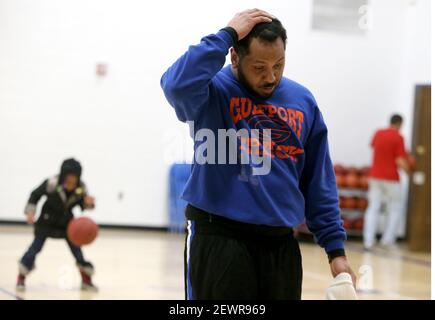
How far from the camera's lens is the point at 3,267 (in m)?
8.73

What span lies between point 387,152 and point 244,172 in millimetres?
10046

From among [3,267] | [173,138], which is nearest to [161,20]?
[173,138]

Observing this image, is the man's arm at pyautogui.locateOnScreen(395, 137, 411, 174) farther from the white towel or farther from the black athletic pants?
the white towel

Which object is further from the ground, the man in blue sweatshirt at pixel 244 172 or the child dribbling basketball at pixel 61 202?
the man in blue sweatshirt at pixel 244 172

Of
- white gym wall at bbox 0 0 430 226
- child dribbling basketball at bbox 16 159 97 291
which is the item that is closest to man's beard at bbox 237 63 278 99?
child dribbling basketball at bbox 16 159 97 291

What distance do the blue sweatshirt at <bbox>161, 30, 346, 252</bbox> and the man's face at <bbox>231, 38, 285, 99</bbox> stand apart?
0.05 metres

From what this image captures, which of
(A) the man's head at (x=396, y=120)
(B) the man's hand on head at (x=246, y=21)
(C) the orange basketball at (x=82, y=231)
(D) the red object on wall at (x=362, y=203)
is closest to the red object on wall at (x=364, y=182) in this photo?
(D) the red object on wall at (x=362, y=203)

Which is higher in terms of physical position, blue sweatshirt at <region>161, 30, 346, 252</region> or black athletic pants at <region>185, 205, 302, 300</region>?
blue sweatshirt at <region>161, 30, 346, 252</region>

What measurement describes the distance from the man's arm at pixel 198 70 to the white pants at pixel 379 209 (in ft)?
33.3

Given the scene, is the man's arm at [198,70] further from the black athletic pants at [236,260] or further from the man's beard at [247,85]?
the black athletic pants at [236,260]

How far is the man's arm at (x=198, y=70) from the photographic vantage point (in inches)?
112

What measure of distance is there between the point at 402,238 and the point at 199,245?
1173 cm

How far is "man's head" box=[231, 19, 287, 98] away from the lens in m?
2.96

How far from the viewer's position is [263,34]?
2.96 m
